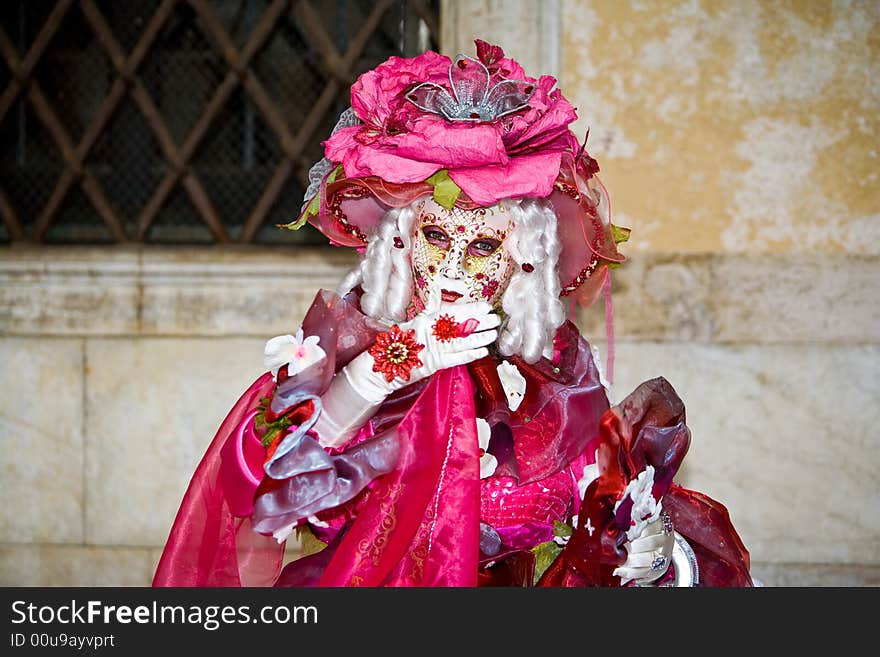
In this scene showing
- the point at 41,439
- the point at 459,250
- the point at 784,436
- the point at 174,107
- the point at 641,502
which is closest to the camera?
the point at 641,502

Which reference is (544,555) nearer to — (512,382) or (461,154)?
(512,382)

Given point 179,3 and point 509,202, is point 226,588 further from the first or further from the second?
point 179,3

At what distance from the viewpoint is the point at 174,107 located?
130 inches

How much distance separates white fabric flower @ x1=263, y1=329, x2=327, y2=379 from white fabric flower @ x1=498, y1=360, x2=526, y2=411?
384 mm

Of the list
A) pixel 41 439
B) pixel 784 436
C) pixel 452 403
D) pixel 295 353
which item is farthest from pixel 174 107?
pixel 784 436

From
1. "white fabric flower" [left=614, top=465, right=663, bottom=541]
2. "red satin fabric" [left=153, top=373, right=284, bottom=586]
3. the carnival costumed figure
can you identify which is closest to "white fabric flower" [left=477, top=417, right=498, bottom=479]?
the carnival costumed figure

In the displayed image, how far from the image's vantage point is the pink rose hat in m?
1.76

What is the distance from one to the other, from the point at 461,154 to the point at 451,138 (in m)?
0.03

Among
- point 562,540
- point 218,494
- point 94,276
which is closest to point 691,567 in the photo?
point 562,540

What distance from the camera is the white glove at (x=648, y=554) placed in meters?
1.62

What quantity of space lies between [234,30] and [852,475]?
2510 mm

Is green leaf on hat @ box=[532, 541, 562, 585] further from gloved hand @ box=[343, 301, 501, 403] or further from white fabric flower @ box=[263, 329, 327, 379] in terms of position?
white fabric flower @ box=[263, 329, 327, 379]

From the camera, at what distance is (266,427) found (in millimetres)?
1754

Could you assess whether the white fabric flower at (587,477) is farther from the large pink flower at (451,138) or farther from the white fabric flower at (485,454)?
the large pink flower at (451,138)
